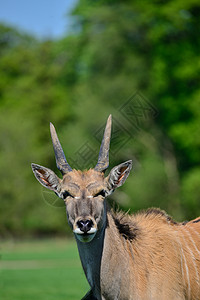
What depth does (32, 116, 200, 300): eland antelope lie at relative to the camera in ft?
20.9

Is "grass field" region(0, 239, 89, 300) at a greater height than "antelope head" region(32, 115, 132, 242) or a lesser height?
lesser

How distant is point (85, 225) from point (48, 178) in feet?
3.17

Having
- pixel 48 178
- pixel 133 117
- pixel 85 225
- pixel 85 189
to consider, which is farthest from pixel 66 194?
pixel 133 117

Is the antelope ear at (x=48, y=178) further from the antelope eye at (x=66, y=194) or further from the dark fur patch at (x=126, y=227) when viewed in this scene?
the dark fur patch at (x=126, y=227)

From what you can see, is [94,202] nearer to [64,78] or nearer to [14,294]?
[14,294]

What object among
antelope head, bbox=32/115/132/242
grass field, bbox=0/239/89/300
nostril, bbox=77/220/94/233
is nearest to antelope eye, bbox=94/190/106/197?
antelope head, bbox=32/115/132/242

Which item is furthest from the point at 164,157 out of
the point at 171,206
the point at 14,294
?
the point at 14,294

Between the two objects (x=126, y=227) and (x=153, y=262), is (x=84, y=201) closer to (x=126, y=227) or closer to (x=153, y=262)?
(x=126, y=227)

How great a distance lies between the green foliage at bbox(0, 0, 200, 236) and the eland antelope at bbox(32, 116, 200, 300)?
23.1 meters

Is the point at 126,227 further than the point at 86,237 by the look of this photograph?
Yes

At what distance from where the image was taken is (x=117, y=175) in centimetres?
673

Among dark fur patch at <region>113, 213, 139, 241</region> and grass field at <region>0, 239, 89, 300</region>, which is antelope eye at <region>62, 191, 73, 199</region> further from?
grass field at <region>0, 239, 89, 300</region>

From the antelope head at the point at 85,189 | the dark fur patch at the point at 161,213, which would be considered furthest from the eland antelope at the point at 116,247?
the dark fur patch at the point at 161,213

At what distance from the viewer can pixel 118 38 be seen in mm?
36875
